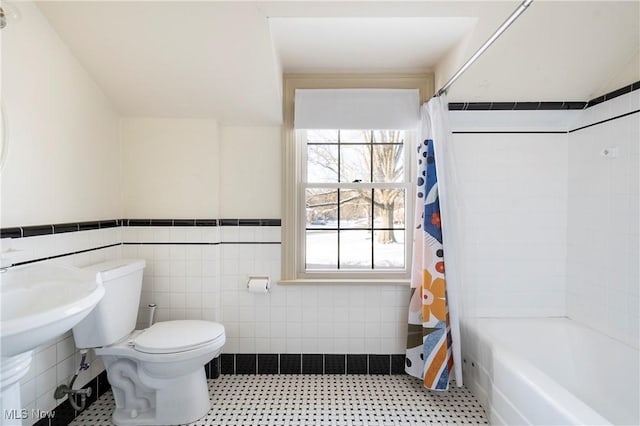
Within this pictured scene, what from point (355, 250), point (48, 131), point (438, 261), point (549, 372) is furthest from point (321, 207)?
point (549, 372)

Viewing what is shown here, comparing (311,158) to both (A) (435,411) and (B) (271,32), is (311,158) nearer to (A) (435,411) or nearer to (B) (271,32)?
(B) (271,32)

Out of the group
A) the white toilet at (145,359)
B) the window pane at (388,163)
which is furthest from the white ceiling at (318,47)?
the white toilet at (145,359)

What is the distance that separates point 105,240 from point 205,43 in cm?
128

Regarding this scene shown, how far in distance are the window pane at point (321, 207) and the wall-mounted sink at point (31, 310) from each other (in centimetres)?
138

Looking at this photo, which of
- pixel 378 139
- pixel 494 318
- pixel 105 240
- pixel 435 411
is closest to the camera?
pixel 435 411

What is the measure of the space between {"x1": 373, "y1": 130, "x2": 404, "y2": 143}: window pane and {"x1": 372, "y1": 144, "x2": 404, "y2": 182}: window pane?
3 cm

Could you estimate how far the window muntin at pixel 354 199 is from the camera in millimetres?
2465

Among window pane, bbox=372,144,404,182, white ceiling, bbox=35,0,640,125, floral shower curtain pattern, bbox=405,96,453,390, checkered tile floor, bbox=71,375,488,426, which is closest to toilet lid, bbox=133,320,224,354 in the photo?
checkered tile floor, bbox=71,375,488,426

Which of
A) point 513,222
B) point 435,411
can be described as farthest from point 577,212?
point 435,411

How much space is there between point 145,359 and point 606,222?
8.42 ft

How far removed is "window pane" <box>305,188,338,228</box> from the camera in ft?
8.09

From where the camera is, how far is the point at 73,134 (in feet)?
6.12

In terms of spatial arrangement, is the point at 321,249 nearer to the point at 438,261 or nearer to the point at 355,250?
the point at 355,250

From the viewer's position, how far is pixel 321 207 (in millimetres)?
2469
